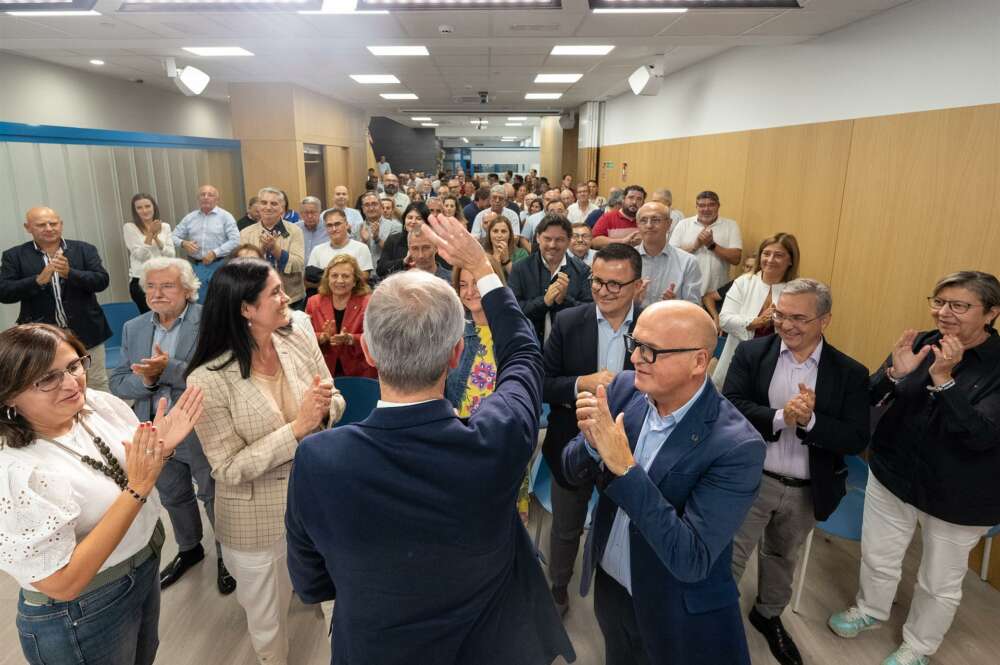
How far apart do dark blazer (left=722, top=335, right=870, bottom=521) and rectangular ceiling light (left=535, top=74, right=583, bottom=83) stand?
24.8ft

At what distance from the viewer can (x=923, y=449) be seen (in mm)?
2422

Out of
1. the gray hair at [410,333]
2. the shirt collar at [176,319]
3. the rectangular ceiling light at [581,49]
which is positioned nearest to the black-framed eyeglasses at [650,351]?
the gray hair at [410,333]

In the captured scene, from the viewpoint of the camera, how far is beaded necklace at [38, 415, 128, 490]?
1656 millimetres

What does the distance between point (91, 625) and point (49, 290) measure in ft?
10.9

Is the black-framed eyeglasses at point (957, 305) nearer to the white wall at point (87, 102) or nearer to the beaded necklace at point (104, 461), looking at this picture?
the beaded necklace at point (104, 461)

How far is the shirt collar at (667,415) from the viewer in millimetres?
1699

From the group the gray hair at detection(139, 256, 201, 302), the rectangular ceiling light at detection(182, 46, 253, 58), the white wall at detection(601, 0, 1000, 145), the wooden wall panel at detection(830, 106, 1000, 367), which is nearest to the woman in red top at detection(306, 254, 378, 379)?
the gray hair at detection(139, 256, 201, 302)

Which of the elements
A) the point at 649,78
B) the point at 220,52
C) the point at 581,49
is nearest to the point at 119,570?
the point at 581,49

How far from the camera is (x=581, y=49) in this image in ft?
22.4

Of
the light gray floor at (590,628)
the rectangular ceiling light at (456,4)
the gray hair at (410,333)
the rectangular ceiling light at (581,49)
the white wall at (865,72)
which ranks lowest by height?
the light gray floor at (590,628)

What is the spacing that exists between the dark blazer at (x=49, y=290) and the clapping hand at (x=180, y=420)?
2.86 meters

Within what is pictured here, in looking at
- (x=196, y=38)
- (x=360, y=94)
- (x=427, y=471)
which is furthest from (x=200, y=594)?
(x=360, y=94)

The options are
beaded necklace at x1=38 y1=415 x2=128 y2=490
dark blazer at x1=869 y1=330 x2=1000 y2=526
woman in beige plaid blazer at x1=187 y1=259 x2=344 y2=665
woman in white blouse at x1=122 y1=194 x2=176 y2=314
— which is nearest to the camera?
beaded necklace at x1=38 y1=415 x2=128 y2=490

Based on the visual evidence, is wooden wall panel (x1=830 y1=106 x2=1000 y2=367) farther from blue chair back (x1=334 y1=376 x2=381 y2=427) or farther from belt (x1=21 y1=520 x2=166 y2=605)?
belt (x1=21 y1=520 x2=166 y2=605)
